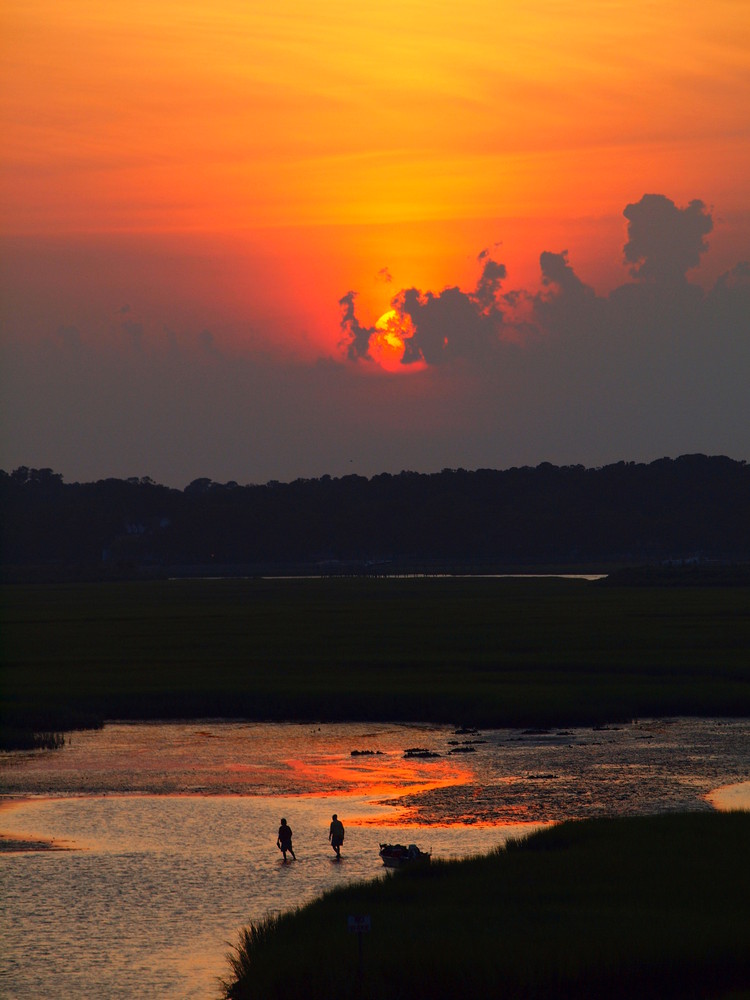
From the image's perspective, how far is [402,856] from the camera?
3453cm

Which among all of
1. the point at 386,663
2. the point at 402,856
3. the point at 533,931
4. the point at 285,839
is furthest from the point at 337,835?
the point at 386,663

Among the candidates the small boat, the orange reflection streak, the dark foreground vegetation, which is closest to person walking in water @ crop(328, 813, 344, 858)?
the small boat

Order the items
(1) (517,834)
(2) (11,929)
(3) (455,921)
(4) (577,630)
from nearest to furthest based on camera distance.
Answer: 1. (3) (455,921)
2. (2) (11,929)
3. (1) (517,834)
4. (4) (577,630)

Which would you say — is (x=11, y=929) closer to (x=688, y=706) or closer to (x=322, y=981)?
(x=322, y=981)

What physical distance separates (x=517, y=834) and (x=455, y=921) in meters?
11.1

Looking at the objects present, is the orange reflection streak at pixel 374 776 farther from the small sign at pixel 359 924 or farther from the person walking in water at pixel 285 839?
the small sign at pixel 359 924

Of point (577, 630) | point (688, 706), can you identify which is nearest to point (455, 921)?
point (688, 706)

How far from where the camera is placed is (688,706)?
6725cm

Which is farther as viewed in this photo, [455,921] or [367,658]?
[367,658]

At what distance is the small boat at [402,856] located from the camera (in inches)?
1347

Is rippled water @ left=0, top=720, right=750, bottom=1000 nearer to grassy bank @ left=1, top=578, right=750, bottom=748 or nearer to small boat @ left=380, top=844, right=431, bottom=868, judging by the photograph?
small boat @ left=380, top=844, right=431, bottom=868

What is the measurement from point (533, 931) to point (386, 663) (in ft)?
194

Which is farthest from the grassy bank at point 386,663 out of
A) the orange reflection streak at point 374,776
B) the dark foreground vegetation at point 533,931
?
the dark foreground vegetation at point 533,931

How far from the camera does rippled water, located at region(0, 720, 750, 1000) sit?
30609mm
